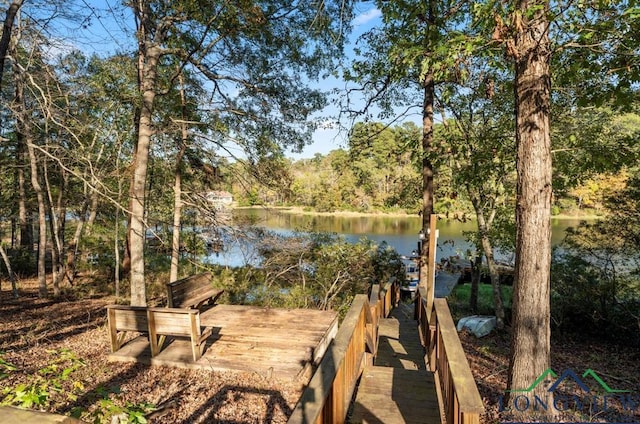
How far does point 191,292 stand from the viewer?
656cm

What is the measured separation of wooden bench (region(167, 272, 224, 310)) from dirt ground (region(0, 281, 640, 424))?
47.3 inches

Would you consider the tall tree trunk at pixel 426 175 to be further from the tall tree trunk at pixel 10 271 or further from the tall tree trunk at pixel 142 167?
the tall tree trunk at pixel 10 271

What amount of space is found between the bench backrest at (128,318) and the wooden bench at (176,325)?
0.55 feet

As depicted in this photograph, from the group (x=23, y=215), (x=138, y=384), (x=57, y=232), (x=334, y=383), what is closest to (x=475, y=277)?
(x=138, y=384)

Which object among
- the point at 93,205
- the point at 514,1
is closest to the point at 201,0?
the point at 514,1

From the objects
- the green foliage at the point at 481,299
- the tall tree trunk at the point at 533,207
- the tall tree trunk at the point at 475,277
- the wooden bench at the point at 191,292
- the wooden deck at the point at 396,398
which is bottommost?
the green foliage at the point at 481,299

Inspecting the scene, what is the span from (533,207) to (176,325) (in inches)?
179

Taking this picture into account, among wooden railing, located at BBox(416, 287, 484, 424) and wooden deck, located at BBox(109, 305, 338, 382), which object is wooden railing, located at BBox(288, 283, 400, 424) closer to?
wooden railing, located at BBox(416, 287, 484, 424)

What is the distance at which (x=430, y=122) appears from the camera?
810 cm

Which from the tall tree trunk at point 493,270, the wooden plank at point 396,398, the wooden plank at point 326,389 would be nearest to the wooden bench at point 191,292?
the wooden plank at point 396,398

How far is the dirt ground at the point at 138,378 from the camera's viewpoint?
106 inches

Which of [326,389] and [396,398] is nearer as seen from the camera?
[326,389]

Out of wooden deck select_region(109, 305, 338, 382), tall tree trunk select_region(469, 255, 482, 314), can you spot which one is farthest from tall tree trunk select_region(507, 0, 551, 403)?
tall tree trunk select_region(469, 255, 482, 314)

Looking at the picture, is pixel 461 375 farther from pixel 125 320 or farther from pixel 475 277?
pixel 475 277
